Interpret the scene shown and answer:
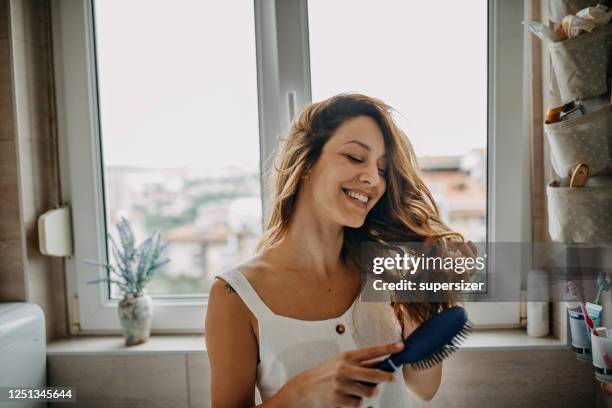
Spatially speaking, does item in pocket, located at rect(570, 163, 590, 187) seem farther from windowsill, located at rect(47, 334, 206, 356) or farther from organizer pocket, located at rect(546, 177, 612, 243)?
windowsill, located at rect(47, 334, 206, 356)

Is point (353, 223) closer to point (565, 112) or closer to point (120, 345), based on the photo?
point (565, 112)

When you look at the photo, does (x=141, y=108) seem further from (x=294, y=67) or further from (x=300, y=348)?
(x=300, y=348)

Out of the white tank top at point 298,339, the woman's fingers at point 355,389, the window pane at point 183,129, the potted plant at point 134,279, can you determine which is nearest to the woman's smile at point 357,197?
the white tank top at point 298,339

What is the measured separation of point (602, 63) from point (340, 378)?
612mm

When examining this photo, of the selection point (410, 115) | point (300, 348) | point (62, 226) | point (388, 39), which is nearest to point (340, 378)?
point (300, 348)

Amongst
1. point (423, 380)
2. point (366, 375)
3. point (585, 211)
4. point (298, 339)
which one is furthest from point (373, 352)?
point (585, 211)

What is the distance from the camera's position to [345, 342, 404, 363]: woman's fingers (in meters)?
0.59

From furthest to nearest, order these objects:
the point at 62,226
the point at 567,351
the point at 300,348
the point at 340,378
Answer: the point at 62,226
the point at 567,351
the point at 300,348
the point at 340,378

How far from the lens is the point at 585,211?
72cm

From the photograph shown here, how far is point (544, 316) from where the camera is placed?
0.98 m

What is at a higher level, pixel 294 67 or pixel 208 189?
pixel 294 67

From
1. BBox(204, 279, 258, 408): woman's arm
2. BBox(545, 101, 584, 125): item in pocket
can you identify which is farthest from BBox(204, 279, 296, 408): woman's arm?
BBox(545, 101, 584, 125): item in pocket

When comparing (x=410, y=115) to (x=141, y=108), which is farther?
(x=141, y=108)

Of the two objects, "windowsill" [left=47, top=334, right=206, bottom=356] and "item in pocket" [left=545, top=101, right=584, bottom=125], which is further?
"windowsill" [left=47, top=334, right=206, bottom=356]
